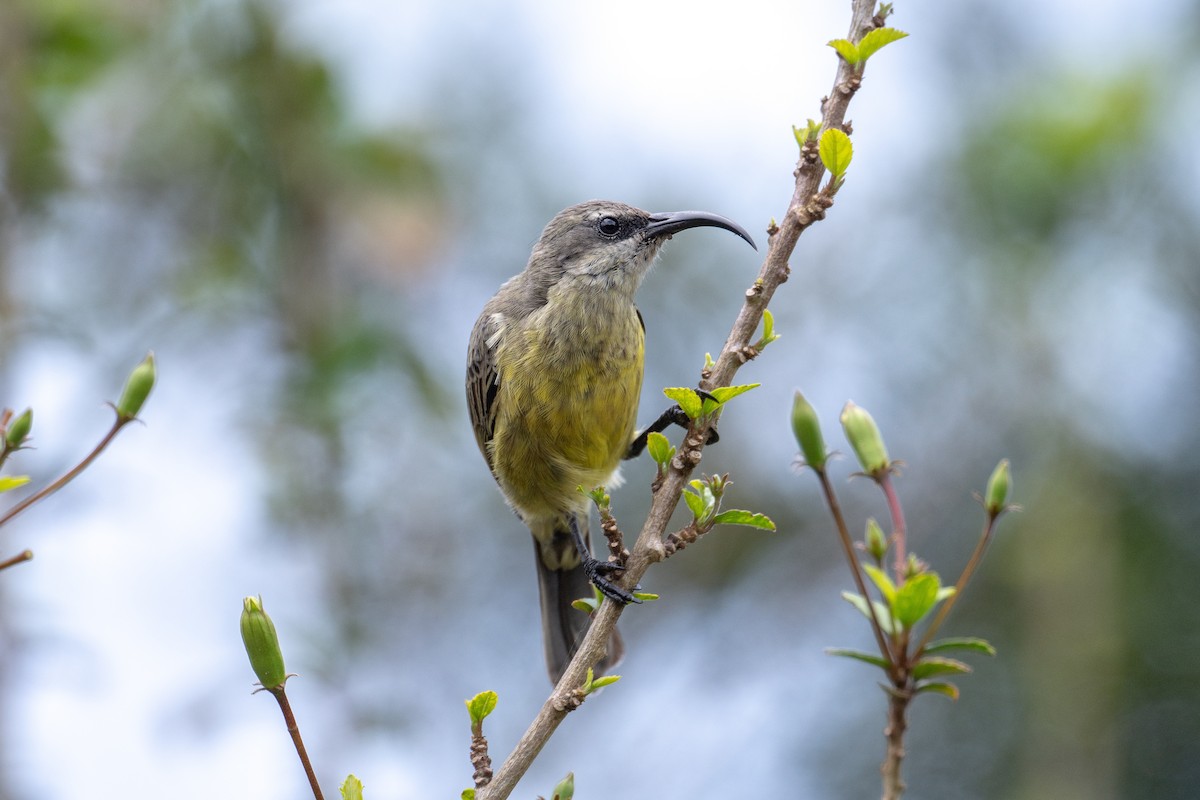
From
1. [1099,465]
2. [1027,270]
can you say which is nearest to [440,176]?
[1027,270]

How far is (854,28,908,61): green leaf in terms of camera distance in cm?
259

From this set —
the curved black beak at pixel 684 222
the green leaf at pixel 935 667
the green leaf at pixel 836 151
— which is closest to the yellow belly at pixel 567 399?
the curved black beak at pixel 684 222

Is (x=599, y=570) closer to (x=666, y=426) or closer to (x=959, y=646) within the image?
(x=666, y=426)

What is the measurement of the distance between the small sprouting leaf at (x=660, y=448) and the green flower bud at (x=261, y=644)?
960 mm

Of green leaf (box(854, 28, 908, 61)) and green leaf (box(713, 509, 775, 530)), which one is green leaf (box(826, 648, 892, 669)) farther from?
green leaf (box(854, 28, 908, 61))

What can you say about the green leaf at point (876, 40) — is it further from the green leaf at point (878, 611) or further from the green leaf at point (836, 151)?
the green leaf at point (878, 611)

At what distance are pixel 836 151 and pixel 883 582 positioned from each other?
1028 mm

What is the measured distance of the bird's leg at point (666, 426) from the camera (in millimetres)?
3559

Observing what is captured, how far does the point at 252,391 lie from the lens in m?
5.47

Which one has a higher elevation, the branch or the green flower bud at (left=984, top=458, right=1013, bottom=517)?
the branch

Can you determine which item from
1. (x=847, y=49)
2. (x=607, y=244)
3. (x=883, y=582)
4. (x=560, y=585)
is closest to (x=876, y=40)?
(x=847, y=49)

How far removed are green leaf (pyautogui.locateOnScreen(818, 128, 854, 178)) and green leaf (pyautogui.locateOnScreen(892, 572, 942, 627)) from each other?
1022 millimetres

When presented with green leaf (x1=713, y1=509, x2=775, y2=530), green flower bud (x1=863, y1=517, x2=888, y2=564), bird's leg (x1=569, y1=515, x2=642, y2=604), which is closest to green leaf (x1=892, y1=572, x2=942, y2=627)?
green flower bud (x1=863, y1=517, x2=888, y2=564)

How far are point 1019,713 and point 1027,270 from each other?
2364mm
